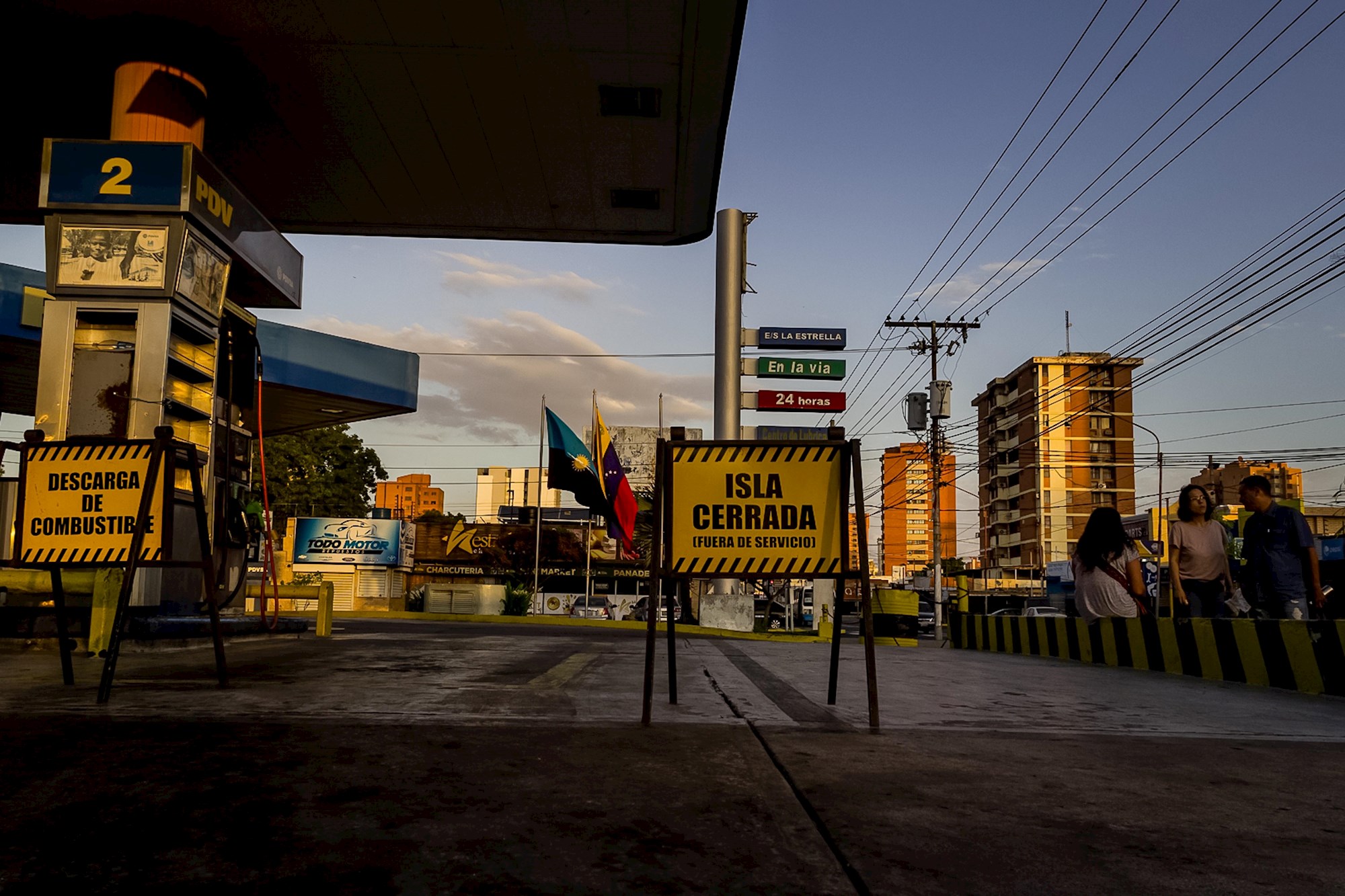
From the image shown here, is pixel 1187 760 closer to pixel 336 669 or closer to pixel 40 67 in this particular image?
pixel 336 669

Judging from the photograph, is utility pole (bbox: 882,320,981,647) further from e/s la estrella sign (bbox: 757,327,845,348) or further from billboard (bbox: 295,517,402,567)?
billboard (bbox: 295,517,402,567)

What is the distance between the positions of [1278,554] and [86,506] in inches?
354

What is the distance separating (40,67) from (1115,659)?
41.5 feet

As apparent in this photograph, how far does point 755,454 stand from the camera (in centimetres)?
489

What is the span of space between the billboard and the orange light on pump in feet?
146

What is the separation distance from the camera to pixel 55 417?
8.09m

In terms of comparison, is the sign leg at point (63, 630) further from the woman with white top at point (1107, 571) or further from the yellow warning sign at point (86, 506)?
the woman with white top at point (1107, 571)

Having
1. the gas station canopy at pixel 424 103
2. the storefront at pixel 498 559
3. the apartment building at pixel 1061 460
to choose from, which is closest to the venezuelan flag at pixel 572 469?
the gas station canopy at pixel 424 103

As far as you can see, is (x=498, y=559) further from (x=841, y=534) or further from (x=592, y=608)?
(x=841, y=534)

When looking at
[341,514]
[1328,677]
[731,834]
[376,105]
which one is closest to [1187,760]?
[731,834]

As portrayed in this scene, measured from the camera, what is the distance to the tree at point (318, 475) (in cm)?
5228

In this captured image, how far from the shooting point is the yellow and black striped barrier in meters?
6.81

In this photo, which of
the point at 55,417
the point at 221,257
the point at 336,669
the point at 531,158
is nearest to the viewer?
the point at 336,669

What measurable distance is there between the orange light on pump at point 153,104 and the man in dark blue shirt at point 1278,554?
33.7ft
